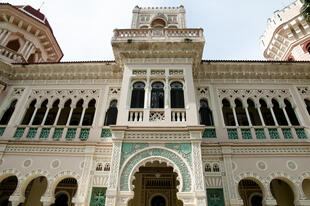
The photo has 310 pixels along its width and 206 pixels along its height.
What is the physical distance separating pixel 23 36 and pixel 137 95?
10047 mm

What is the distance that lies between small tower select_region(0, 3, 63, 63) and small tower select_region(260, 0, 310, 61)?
1604 cm

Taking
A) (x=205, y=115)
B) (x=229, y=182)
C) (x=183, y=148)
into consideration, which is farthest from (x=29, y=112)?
(x=229, y=182)

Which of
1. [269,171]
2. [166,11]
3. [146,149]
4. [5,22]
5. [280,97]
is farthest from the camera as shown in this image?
[166,11]

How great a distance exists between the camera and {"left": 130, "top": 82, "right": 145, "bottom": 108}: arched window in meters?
8.25

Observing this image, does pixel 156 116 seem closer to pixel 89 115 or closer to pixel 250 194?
pixel 89 115

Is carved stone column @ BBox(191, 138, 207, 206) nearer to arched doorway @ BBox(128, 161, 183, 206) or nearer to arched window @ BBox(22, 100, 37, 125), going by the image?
arched doorway @ BBox(128, 161, 183, 206)

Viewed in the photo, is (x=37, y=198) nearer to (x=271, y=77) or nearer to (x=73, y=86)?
(x=73, y=86)

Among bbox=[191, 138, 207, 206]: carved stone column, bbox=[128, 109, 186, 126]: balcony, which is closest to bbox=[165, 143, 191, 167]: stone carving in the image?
bbox=[191, 138, 207, 206]: carved stone column

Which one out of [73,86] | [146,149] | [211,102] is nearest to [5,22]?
[73,86]

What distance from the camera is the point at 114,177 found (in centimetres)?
638

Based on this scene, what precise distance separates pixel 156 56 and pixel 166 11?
6.51 m

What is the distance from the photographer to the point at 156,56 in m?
9.44

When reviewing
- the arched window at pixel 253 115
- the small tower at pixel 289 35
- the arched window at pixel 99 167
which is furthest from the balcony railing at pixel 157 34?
the small tower at pixel 289 35

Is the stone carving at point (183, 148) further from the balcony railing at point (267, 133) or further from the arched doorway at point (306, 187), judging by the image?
the arched doorway at point (306, 187)
